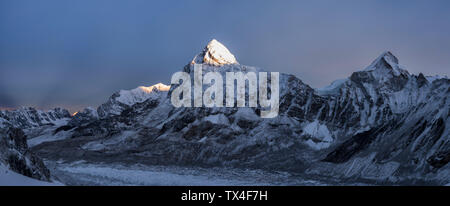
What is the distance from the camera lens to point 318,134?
142 meters

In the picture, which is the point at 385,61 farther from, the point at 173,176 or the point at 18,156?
the point at 18,156

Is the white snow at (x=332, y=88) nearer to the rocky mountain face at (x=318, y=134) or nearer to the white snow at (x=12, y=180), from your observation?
the rocky mountain face at (x=318, y=134)

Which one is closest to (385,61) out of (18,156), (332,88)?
(332,88)

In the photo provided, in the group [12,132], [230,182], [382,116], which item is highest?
[382,116]

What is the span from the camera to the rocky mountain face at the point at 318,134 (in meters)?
93.6

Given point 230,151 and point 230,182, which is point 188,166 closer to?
point 230,151

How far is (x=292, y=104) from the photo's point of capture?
164500 millimetres

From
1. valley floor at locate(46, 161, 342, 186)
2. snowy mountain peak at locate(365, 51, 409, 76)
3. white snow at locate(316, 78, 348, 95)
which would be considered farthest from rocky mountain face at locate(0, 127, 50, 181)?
white snow at locate(316, 78, 348, 95)

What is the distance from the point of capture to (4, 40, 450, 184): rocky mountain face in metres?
93.6

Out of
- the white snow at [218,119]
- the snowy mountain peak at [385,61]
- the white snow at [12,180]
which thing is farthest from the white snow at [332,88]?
the white snow at [12,180]

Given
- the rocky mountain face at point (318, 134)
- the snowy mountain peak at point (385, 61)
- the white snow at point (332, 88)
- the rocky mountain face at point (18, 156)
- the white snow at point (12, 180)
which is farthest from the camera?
the white snow at point (332, 88)

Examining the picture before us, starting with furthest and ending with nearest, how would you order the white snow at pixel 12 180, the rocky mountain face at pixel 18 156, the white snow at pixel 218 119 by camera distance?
the white snow at pixel 218 119
the rocky mountain face at pixel 18 156
the white snow at pixel 12 180
